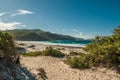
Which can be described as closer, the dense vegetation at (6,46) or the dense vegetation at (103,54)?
the dense vegetation at (6,46)

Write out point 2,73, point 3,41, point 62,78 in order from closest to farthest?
point 2,73, point 3,41, point 62,78

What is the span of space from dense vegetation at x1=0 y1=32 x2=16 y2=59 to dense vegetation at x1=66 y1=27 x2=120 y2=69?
244 inches

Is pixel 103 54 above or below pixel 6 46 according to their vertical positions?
below

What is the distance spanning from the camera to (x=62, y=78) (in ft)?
42.8

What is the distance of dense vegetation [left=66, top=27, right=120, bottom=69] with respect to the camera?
15.3 metres

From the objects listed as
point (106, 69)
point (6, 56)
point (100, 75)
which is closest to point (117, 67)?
point (106, 69)

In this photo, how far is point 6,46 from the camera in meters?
11.6

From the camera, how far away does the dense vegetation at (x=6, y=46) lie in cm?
1138

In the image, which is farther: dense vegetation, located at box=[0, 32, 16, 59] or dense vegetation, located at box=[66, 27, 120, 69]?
dense vegetation, located at box=[66, 27, 120, 69]

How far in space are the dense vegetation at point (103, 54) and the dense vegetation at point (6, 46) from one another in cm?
621

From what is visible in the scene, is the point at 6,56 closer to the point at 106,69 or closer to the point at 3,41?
the point at 3,41

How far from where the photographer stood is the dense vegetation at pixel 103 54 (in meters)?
15.3

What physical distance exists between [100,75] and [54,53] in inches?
437

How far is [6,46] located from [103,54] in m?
7.44
